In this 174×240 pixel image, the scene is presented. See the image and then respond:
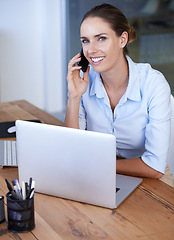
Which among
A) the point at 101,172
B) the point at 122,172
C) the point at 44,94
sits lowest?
the point at 44,94

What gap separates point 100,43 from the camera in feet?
5.45

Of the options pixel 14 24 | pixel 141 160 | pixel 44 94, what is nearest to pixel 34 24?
pixel 14 24

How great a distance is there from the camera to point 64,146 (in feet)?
3.73

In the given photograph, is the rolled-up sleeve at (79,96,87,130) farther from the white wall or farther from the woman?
the white wall

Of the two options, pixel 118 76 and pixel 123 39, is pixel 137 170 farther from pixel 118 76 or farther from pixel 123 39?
pixel 123 39

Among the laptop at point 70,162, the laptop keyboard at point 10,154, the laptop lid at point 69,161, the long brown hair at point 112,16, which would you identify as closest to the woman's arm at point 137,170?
the laptop at point 70,162

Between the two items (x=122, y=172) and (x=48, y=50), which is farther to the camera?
(x=48, y=50)

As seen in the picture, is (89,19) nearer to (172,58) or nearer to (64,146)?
(64,146)

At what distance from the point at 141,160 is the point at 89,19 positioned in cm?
68

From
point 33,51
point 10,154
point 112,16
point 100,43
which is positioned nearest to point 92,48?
point 100,43

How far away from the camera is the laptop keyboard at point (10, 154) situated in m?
1.50

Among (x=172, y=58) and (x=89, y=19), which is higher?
(x=89, y=19)

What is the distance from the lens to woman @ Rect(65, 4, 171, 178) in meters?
1.55

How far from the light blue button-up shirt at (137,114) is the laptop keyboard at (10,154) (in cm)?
38
